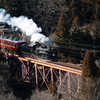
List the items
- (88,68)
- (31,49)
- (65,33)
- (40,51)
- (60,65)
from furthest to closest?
(65,33), (31,49), (40,51), (60,65), (88,68)

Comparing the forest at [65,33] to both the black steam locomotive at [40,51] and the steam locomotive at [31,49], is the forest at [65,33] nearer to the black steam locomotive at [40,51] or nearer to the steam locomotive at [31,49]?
the steam locomotive at [31,49]

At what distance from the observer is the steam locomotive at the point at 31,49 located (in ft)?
62.6

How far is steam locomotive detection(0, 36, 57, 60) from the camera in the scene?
19.1 m

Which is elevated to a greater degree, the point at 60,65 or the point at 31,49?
the point at 31,49

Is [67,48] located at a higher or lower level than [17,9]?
lower

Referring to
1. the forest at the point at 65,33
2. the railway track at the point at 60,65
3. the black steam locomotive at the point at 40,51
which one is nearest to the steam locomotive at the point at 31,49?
the black steam locomotive at the point at 40,51

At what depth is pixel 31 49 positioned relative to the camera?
2006 cm

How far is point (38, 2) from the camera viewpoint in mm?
37281

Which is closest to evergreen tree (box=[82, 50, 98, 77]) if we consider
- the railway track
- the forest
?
the forest

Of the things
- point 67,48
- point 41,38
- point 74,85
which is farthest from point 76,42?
point 74,85

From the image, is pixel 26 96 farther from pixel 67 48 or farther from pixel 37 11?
pixel 37 11

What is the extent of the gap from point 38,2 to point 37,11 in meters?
2.51

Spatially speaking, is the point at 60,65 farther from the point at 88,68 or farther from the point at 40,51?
the point at 40,51

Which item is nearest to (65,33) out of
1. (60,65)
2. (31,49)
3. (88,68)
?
(31,49)
